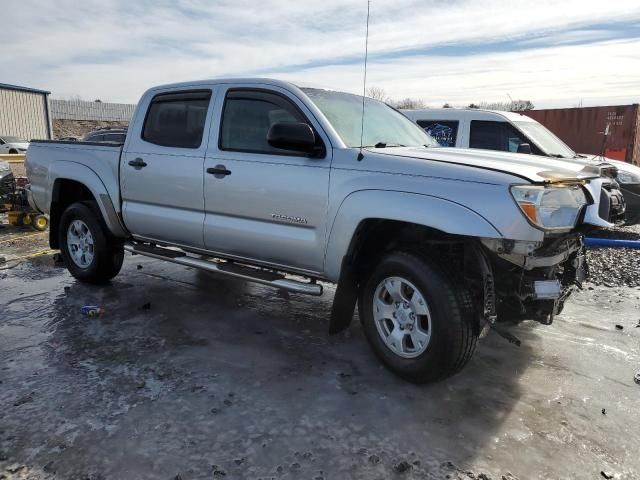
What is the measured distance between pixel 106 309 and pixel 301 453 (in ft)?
9.99

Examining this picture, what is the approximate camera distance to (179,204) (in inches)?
193

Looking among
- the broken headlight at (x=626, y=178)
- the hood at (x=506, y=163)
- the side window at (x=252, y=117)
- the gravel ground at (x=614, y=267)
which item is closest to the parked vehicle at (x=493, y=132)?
the broken headlight at (x=626, y=178)

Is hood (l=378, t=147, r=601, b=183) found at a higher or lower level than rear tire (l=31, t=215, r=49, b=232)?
higher

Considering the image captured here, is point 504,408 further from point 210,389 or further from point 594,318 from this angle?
point 594,318

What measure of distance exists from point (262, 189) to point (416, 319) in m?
1.54

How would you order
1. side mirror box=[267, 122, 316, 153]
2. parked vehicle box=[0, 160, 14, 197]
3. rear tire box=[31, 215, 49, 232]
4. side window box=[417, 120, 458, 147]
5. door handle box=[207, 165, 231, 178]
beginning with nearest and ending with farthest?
1. side mirror box=[267, 122, 316, 153]
2. door handle box=[207, 165, 231, 178]
3. side window box=[417, 120, 458, 147]
4. rear tire box=[31, 215, 49, 232]
5. parked vehicle box=[0, 160, 14, 197]

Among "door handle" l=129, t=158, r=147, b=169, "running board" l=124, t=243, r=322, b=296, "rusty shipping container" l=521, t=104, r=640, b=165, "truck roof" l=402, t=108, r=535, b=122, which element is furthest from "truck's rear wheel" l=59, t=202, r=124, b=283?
"rusty shipping container" l=521, t=104, r=640, b=165

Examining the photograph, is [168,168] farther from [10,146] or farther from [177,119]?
[10,146]

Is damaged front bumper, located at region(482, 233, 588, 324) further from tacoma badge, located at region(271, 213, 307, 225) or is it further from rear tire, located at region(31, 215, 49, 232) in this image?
rear tire, located at region(31, 215, 49, 232)

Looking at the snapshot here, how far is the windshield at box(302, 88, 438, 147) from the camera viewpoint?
4.18 meters

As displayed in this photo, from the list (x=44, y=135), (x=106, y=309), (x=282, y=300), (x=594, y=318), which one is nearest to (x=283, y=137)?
(x=282, y=300)

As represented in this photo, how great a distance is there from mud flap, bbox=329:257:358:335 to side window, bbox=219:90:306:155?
3.52 feet

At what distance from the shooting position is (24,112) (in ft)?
112

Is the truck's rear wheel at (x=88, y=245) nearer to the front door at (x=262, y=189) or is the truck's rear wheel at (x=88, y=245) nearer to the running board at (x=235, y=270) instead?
the running board at (x=235, y=270)
